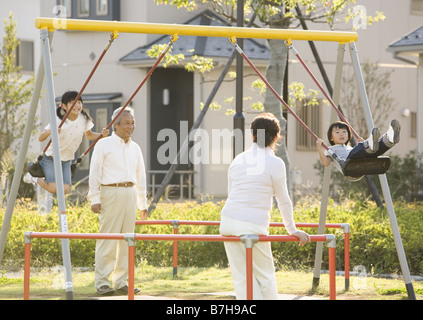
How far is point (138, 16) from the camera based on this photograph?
23.9 m

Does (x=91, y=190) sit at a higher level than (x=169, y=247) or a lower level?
higher

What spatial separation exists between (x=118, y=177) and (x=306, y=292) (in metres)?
2.21

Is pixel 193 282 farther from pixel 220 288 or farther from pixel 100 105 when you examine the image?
pixel 100 105

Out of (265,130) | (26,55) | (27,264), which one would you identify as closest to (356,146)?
(265,130)

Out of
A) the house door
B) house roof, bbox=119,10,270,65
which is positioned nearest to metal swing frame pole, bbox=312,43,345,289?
house roof, bbox=119,10,270,65

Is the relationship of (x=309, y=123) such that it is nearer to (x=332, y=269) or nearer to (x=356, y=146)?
(x=356, y=146)

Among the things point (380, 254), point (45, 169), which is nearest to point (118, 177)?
point (45, 169)

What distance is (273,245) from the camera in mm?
11164

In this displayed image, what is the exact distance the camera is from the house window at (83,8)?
82.1 feet

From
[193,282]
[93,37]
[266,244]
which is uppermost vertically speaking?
[93,37]

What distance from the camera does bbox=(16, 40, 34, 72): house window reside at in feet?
102

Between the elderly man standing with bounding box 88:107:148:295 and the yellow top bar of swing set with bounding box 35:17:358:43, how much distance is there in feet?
3.09

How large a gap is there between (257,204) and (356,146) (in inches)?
69.3

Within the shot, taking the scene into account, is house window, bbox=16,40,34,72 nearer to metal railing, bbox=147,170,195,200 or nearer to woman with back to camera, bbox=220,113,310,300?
metal railing, bbox=147,170,195,200
